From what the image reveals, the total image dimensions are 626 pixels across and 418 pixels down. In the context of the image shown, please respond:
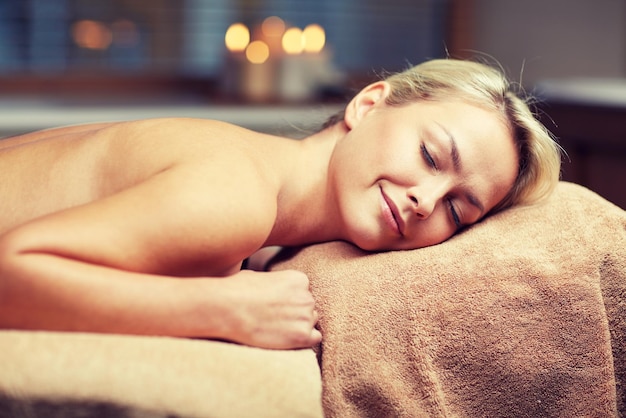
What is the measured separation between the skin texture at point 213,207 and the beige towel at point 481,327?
0.20 feet

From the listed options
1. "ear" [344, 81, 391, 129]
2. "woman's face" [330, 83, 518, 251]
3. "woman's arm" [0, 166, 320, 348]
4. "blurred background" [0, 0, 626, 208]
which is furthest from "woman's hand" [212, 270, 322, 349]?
"blurred background" [0, 0, 626, 208]

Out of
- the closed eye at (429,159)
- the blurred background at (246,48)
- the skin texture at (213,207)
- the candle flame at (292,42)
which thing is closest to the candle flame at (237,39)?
the blurred background at (246,48)

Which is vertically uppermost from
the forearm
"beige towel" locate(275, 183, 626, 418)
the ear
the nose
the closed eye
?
the ear

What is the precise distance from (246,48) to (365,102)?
1.53 meters

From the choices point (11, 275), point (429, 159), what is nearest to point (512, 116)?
point (429, 159)

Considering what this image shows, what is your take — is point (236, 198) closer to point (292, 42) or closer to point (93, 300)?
point (93, 300)

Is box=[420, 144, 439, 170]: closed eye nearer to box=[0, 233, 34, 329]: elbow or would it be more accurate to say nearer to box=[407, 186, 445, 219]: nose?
box=[407, 186, 445, 219]: nose

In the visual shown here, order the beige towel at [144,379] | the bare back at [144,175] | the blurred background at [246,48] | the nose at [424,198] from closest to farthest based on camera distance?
the beige towel at [144,379] → the bare back at [144,175] → the nose at [424,198] → the blurred background at [246,48]

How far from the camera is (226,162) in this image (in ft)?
2.99

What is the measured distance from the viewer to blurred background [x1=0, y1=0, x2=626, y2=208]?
8.54 ft

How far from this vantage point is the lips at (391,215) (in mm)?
1022

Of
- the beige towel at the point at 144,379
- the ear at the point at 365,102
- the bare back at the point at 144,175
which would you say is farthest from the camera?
the ear at the point at 365,102

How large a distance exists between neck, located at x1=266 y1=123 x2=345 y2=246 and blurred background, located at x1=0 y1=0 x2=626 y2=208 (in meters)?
1.31

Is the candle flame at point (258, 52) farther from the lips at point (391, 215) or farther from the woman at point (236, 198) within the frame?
the lips at point (391, 215)
